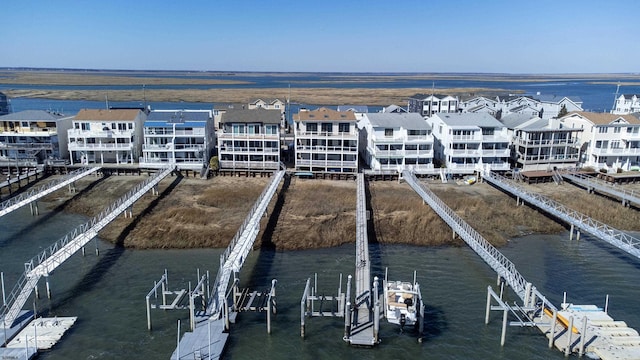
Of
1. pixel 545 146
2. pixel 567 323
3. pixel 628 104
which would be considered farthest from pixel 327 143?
pixel 628 104

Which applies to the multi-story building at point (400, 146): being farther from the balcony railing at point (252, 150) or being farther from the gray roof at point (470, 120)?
Answer: the balcony railing at point (252, 150)

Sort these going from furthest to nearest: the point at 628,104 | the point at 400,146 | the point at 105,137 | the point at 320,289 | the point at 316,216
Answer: the point at 628,104 → the point at 105,137 → the point at 400,146 → the point at 316,216 → the point at 320,289

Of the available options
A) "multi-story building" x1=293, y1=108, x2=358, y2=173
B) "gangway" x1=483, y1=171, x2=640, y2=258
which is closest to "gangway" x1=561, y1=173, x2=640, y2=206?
"gangway" x1=483, y1=171, x2=640, y2=258

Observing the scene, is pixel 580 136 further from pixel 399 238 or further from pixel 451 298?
pixel 451 298

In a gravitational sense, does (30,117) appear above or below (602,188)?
above

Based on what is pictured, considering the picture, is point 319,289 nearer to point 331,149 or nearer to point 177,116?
point 331,149

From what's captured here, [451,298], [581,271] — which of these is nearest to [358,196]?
[451,298]
